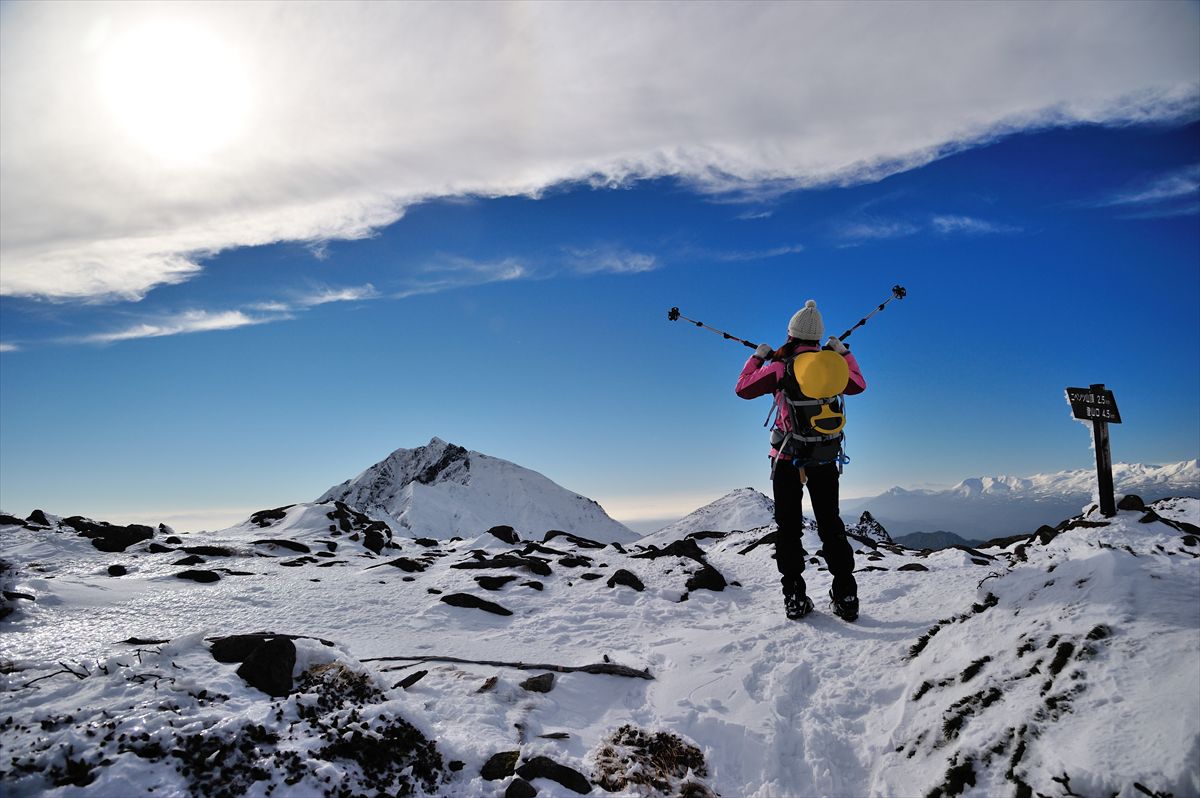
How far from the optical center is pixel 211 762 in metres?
4.14

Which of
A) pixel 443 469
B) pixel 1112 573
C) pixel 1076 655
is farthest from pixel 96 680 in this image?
pixel 443 469

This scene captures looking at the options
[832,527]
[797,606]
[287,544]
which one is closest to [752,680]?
[797,606]

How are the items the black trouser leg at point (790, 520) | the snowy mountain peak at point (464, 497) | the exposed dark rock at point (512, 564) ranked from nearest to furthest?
the black trouser leg at point (790, 520) < the exposed dark rock at point (512, 564) < the snowy mountain peak at point (464, 497)

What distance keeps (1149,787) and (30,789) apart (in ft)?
21.2

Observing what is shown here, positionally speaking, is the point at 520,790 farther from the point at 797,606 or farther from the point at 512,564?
the point at 512,564

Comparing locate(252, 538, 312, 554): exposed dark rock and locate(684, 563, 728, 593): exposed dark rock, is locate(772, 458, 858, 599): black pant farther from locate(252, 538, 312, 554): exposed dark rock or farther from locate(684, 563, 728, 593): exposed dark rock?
locate(252, 538, 312, 554): exposed dark rock

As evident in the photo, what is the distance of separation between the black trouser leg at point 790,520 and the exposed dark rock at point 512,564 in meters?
6.66

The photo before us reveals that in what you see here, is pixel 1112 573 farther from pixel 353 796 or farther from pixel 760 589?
pixel 760 589

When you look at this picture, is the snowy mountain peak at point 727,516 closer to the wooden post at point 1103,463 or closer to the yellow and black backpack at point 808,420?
the wooden post at point 1103,463

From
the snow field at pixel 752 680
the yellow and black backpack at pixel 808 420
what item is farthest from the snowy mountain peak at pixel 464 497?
the yellow and black backpack at pixel 808 420

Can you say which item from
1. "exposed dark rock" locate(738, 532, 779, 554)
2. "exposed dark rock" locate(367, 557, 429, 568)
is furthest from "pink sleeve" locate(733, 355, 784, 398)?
"exposed dark rock" locate(367, 557, 429, 568)

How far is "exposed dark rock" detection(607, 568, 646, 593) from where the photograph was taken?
12.2 metres

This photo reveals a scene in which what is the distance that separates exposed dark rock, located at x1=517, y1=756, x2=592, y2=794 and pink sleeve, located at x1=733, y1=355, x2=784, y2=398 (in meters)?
5.56

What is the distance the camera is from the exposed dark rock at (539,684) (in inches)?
265
